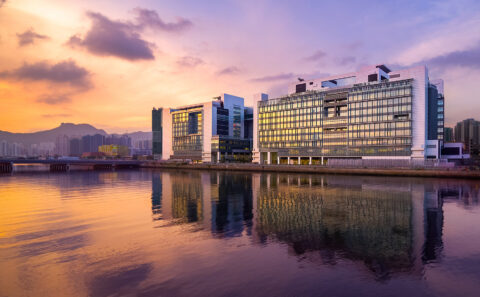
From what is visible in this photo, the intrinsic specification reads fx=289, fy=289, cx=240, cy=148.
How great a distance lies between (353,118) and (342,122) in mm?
5828

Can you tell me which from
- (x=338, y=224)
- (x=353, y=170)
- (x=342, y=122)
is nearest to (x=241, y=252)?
(x=338, y=224)

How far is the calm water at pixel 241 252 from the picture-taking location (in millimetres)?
15500

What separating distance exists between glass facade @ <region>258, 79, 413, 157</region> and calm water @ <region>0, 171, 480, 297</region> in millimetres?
97867

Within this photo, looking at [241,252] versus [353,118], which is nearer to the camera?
[241,252]

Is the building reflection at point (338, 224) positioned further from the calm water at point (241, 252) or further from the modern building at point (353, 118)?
the modern building at point (353, 118)

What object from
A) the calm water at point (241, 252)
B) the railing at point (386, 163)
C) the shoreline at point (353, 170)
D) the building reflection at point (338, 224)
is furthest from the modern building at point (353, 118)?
the calm water at point (241, 252)

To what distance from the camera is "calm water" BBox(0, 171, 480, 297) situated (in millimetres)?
15500

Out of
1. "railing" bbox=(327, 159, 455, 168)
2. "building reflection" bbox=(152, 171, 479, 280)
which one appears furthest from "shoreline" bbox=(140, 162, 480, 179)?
"building reflection" bbox=(152, 171, 479, 280)

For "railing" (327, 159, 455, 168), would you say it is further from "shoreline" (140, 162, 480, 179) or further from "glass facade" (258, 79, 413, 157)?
"shoreline" (140, 162, 480, 179)

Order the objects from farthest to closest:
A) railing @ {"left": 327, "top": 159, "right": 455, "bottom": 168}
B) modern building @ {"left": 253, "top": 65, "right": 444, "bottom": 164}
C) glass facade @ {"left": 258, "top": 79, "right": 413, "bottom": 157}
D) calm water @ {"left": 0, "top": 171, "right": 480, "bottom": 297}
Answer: glass facade @ {"left": 258, "top": 79, "right": 413, "bottom": 157} → modern building @ {"left": 253, "top": 65, "right": 444, "bottom": 164} → railing @ {"left": 327, "top": 159, "right": 455, "bottom": 168} → calm water @ {"left": 0, "top": 171, "right": 480, "bottom": 297}

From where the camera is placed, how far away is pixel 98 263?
61.9 ft

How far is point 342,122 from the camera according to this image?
Result: 468 feet

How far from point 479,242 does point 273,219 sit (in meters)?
18.0

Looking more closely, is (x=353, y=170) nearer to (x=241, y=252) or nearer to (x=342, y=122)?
(x=342, y=122)
